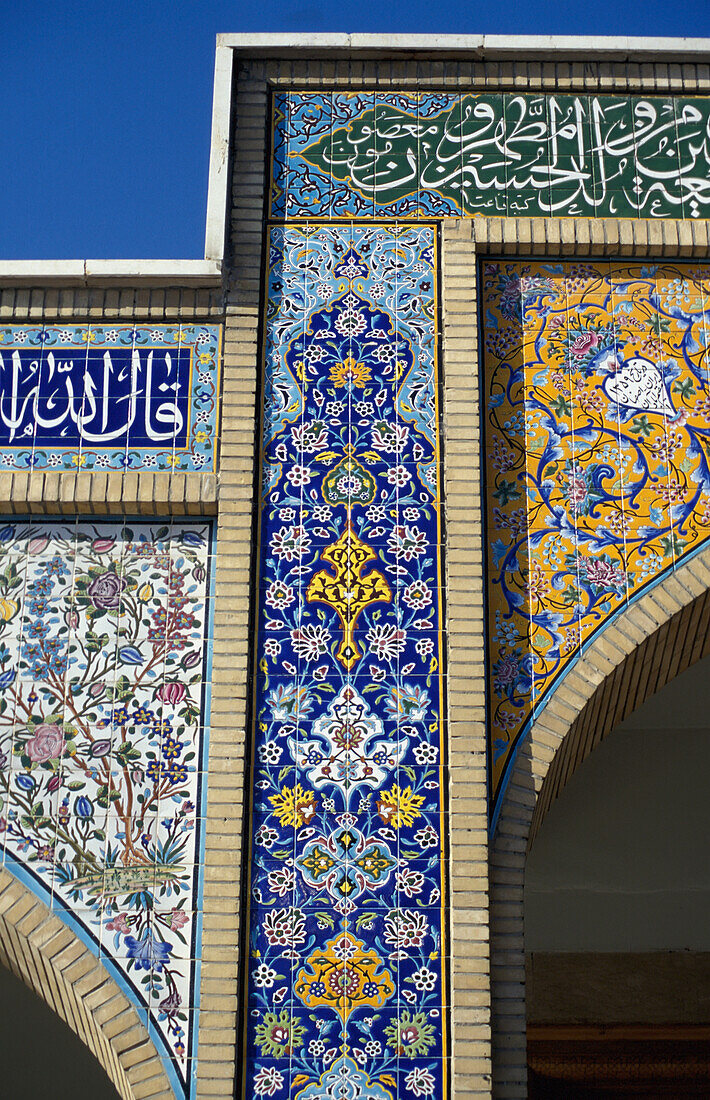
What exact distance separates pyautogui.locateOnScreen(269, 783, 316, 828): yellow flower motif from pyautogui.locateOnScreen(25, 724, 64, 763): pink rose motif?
0.69 meters

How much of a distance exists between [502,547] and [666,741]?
286 cm

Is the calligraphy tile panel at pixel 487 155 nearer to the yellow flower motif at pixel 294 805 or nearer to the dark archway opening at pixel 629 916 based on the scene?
the yellow flower motif at pixel 294 805

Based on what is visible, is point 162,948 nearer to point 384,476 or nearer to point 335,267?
point 384,476

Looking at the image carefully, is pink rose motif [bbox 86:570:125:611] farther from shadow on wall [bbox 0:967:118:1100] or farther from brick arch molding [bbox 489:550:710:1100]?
shadow on wall [bbox 0:967:118:1100]

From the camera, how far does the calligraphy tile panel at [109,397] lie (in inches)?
157

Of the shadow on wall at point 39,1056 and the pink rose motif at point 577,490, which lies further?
the shadow on wall at point 39,1056

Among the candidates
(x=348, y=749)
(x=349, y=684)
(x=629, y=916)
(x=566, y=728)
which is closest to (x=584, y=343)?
(x=566, y=728)

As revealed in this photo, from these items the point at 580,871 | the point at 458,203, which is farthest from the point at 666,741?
the point at 458,203

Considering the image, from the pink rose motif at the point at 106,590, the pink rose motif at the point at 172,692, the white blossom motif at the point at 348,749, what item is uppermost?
the pink rose motif at the point at 106,590

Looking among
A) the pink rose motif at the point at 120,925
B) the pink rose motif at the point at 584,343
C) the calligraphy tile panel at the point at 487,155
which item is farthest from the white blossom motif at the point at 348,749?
the calligraphy tile panel at the point at 487,155

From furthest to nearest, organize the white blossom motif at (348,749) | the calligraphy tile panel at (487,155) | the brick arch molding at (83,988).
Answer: the calligraphy tile panel at (487,155), the white blossom motif at (348,749), the brick arch molding at (83,988)

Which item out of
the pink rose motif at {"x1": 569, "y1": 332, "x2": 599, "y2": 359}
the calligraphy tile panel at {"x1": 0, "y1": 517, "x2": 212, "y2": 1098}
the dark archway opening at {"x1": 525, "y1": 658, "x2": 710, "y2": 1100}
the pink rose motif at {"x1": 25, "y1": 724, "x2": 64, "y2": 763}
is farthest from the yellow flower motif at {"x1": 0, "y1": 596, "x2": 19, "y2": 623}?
the dark archway opening at {"x1": 525, "y1": 658, "x2": 710, "y2": 1100}

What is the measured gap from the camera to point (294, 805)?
11.9ft

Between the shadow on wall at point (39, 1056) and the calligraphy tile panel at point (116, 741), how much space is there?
2.79 metres
